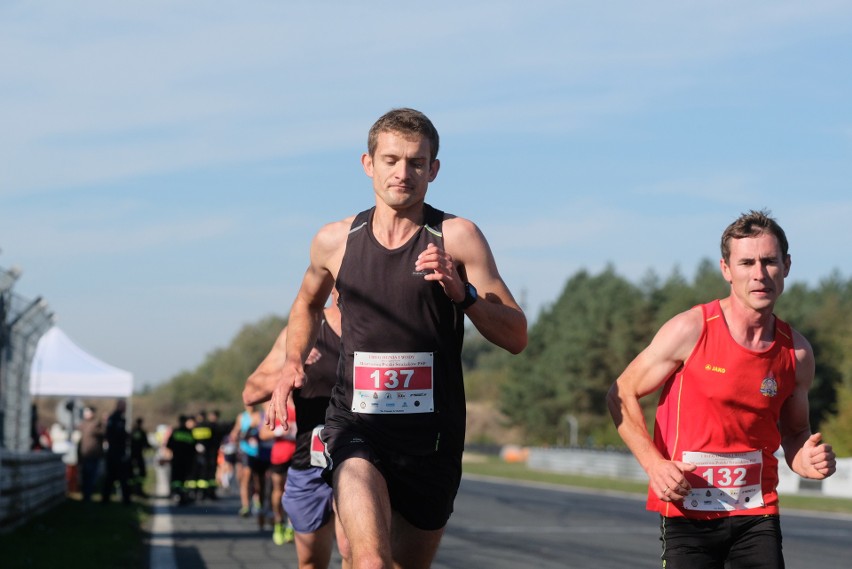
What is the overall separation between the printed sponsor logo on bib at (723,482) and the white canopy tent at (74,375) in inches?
1005

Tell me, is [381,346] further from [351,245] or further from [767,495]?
[767,495]

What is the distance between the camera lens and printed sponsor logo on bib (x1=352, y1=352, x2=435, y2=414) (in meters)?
5.86

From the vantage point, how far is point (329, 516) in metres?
7.82

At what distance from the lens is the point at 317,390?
26.1 feet

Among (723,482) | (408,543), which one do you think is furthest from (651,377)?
(408,543)

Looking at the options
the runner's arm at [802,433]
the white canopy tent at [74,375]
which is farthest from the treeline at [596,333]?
the runner's arm at [802,433]

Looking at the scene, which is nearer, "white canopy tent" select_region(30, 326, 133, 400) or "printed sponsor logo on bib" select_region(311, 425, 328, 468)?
"printed sponsor logo on bib" select_region(311, 425, 328, 468)

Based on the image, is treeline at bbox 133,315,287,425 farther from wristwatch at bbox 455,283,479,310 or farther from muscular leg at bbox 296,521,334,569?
wristwatch at bbox 455,283,479,310

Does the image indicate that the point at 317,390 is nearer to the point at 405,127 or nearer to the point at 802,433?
A: the point at 405,127

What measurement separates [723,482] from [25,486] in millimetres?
13788

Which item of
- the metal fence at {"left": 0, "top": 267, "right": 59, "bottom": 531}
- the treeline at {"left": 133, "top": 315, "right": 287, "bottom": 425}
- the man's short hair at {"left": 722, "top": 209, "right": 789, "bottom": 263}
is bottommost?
the treeline at {"left": 133, "top": 315, "right": 287, "bottom": 425}

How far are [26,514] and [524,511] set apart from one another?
1024 cm

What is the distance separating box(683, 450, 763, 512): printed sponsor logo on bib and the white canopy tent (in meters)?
25.5

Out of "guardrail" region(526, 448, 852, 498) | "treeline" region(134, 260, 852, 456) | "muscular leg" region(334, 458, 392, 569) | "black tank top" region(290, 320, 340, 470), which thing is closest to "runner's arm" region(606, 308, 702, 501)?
"muscular leg" region(334, 458, 392, 569)
